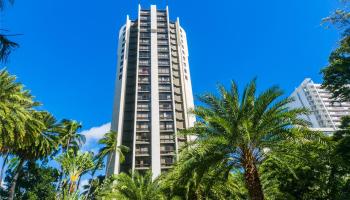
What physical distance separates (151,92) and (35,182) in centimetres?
2876

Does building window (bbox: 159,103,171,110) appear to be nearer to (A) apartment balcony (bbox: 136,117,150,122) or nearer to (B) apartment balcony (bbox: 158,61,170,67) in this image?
(A) apartment balcony (bbox: 136,117,150,122)

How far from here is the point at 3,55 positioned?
376 cm

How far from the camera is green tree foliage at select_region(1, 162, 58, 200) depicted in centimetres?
4762

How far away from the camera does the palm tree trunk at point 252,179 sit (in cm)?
1456

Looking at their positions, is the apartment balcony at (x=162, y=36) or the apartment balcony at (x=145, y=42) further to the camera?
the apartment balcony at (x=162, y=36)

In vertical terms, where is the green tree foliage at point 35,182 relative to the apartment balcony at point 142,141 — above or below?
below

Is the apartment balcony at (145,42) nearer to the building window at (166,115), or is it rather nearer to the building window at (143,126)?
the building window at (166,115)

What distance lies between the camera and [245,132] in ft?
47.6

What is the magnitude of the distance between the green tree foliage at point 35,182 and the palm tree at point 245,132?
3903 centimetres

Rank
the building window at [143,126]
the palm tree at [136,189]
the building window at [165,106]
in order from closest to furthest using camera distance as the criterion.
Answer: the palm tree at [136,189], the building window at [143,126], the building window at [165,106]

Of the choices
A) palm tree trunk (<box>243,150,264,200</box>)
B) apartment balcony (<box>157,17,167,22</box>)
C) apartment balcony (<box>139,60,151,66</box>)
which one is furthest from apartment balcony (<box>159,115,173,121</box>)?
palm tree trunk (<box>243,150,264,200</box>)

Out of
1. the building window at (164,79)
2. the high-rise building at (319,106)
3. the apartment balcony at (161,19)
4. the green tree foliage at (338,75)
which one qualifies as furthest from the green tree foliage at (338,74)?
the high-rise building at (319,106)

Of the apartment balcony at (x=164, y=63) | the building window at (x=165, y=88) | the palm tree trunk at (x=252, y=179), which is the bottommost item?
the palm tree trunk at (x=252, y=179)

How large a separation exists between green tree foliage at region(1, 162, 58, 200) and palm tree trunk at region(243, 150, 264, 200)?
4042 centimetres
